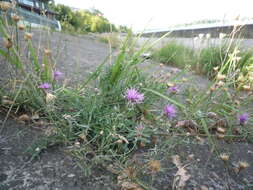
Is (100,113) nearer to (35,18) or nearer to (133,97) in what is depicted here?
(133,97)

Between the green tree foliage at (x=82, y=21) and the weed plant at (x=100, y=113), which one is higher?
the green tree foliage at (x=82, y=21)

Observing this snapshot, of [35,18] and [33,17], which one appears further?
[35,18]

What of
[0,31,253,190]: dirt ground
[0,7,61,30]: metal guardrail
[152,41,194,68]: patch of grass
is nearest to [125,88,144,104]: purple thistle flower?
[0,31,253,190]: dirt ground

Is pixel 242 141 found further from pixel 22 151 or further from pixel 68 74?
pixel 68 74

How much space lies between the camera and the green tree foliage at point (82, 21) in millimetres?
1500

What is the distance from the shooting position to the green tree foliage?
1.50 meters

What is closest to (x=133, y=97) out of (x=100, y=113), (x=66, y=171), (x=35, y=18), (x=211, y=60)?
(x=100, y=113)

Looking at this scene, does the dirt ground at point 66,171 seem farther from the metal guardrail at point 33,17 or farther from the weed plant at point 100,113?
the metal guardrail at point 33,17

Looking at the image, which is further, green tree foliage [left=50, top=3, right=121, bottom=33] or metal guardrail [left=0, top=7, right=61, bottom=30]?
green tree foliage [left=50, top=3, right=121, bottom=33]

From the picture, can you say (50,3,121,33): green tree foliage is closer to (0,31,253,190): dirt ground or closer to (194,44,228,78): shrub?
(0,31,253,190): dirt ground

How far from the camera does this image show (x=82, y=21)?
5.01 m

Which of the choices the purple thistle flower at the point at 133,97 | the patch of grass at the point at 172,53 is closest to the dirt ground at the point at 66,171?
the purple thistle flower at the point at 133,97

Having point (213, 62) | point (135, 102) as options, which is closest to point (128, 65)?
point (135, 102)

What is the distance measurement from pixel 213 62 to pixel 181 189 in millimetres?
2327
